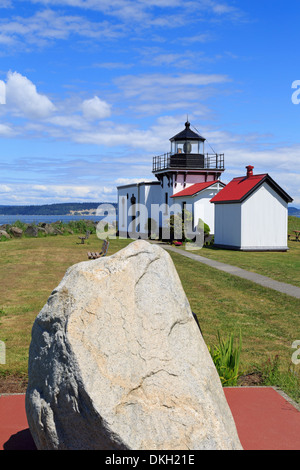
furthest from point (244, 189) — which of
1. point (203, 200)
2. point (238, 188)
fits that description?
point (203, 200)

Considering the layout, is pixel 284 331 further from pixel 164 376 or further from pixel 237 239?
pixel 237 239

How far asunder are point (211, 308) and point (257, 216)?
16879mm

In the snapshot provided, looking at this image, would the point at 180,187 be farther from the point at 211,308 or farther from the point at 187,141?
the point at 211,308

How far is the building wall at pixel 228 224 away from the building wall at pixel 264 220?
1.40 ft

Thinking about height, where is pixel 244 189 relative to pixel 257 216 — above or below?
above

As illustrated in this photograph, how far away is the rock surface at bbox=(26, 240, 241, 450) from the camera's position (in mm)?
3443

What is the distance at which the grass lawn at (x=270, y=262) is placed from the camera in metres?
17.5

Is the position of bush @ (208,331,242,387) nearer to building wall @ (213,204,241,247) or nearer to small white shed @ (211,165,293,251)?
small white shed @ (211,165,293,251)

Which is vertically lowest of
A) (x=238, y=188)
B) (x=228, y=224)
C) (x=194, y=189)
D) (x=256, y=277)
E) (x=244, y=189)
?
(x=256, y=277)

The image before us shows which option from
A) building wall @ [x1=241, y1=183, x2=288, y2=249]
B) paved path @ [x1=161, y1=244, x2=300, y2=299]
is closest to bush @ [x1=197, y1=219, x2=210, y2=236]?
building wall @ [x1=241, y1=183, x2=288, y2=249]

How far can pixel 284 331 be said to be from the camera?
31.2ft

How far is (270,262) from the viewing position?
21828 mm

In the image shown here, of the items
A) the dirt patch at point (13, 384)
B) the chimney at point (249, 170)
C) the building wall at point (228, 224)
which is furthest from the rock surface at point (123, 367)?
the chimney at point (249, 170)

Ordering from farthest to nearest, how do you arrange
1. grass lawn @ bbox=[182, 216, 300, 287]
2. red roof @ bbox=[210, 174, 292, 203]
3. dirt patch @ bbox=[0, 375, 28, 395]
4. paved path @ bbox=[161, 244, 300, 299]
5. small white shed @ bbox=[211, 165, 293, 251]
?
1. small white shed @ bbox=[211, 165, 293, 251]
2. red roof @ bbox=[210, 174, 292, 203]
3. grass lawn @ bbox=[182, 216, 300, 287]
4. paved path @ bbox=[161, 244, 300, 299]
5. dirt patch @ bbox=[0, 375, 28, 395]
